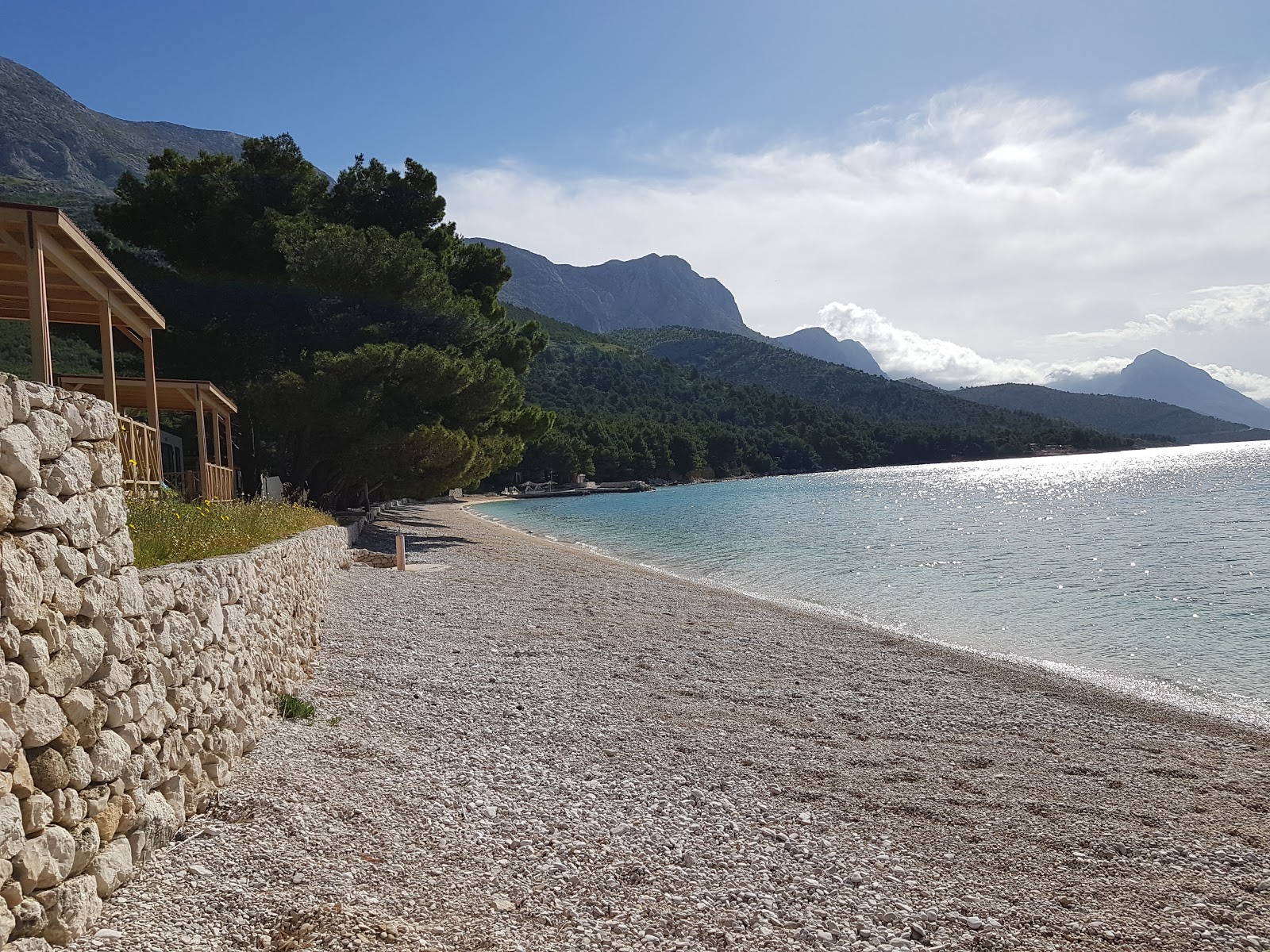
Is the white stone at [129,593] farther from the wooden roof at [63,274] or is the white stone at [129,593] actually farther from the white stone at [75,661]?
the wooden roof at [63,274]

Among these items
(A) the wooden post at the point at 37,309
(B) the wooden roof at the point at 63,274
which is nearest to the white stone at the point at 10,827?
(A) the wooden post at the point at 37,309

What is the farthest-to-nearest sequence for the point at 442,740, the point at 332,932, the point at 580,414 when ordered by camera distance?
the point at 580,414
the point at 442,740
the point at 332,932

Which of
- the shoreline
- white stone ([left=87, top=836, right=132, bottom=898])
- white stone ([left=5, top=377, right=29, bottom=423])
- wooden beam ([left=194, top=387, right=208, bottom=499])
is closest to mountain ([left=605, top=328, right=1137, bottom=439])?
the shoreline

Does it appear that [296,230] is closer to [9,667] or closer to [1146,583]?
[9,667]

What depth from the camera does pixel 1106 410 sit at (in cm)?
19012

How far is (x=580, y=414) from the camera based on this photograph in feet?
321

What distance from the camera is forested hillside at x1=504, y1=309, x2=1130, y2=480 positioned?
93.4 meters

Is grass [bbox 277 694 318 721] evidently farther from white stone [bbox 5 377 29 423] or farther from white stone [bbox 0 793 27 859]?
white stone [bbox 5 377 29 423]

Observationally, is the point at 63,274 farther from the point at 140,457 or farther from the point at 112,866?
the point at 112,866

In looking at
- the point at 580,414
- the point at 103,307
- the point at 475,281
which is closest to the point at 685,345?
the point at 580,414

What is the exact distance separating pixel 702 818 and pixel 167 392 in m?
13.1

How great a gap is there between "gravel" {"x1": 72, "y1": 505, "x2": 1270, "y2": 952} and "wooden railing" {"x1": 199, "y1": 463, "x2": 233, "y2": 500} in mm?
6749

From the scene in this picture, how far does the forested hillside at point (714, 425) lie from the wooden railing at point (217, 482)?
65.8 metres

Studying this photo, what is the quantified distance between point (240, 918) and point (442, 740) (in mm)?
2732
